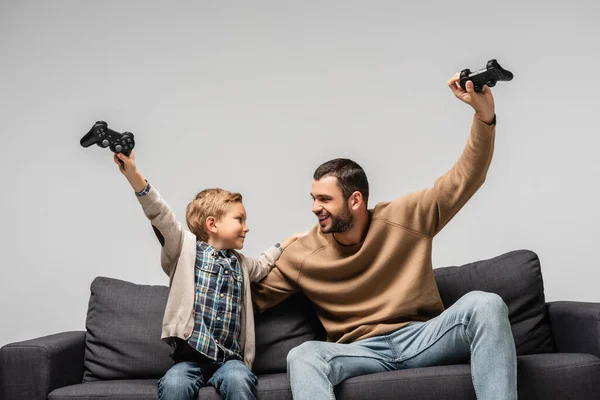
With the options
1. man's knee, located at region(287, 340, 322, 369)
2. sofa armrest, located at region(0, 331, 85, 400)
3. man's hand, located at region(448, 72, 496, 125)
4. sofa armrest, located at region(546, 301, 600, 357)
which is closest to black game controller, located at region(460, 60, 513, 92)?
man's hand, located at region(448, 72, 496, 125)

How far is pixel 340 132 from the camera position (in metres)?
3.37

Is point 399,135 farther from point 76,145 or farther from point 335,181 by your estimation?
point 76,145

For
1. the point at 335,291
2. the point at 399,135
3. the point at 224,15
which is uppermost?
the point at 224,15

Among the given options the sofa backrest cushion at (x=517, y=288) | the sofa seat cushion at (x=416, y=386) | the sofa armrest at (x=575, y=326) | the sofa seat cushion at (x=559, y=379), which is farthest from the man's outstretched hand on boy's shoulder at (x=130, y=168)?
the sofa armrest at (x=575, y=326)

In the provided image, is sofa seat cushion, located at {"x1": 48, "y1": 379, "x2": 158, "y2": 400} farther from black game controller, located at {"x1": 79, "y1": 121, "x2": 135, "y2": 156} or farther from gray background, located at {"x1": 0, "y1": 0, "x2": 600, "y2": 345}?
gray background, located at {"x1": 0, "y1": 0, "x2": 600, "y2": 345}

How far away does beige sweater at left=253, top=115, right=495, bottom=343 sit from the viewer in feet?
7.69

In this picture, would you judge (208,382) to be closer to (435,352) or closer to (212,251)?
(212,251)

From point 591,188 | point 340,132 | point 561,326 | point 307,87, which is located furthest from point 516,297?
point 307,87

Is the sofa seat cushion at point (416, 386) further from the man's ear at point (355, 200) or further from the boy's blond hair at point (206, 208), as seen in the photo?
the boy's blond hair at point (206, 208)

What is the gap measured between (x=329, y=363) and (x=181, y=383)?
1.45 feet

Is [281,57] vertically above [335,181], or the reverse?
[281,57]

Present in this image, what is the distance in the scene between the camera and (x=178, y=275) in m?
2.32

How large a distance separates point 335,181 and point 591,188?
140cm

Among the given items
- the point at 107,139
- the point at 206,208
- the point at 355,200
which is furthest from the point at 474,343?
the point at 107,139
